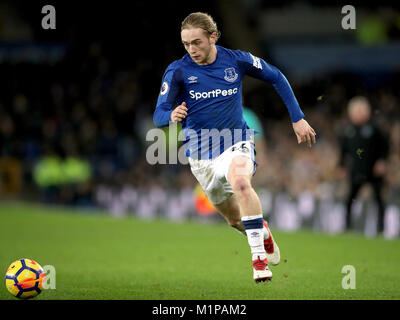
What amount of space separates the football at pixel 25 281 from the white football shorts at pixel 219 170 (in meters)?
1.76

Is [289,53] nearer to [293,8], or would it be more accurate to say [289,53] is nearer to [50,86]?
[293,8]

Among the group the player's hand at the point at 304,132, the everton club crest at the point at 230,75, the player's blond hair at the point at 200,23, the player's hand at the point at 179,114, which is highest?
the player's blond hair at the point at 200,23

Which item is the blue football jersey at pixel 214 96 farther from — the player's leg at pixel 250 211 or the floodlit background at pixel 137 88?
the floodlit background at pixel 137 88

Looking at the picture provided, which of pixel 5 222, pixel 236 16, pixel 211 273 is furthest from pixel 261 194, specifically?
pixel 236 16

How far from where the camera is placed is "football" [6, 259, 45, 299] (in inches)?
245

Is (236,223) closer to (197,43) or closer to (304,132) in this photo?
(304,132)

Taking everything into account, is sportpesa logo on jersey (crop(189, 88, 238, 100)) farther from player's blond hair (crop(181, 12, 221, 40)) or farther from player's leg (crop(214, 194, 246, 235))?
Result: player's leg (crop(214, 194, 246, 235))

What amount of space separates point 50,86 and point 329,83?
969 cm

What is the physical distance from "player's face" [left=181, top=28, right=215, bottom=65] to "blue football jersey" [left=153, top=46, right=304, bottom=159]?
0.16 meters

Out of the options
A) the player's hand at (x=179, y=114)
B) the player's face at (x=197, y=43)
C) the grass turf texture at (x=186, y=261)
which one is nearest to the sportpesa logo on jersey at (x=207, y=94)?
the player's face at (x=197, y=43)

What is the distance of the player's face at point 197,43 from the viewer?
6.66 m

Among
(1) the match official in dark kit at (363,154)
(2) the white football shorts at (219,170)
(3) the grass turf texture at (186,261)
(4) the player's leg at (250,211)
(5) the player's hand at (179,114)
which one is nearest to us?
(5) the player's hand at (179,114)

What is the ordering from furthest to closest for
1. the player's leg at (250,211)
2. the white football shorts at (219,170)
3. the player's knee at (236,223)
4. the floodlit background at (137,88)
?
the floodlit background at (137,88), the player's knee at (236,223), the white football shorts at (219,170), the player's leg at (250,211)

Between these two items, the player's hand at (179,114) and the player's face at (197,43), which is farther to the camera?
the player's face at (197,43)
